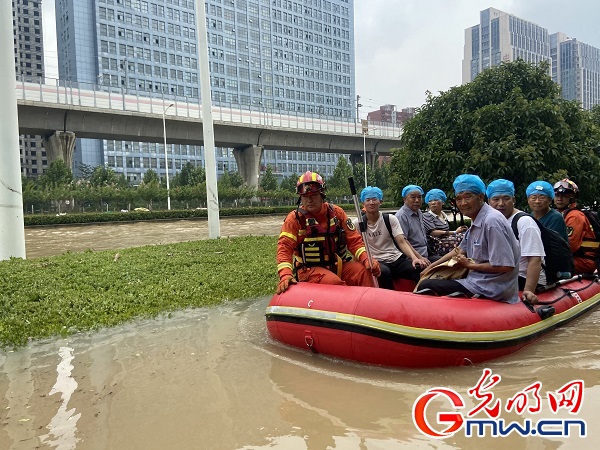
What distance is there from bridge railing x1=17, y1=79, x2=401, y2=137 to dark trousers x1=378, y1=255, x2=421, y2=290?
29415 millimetres

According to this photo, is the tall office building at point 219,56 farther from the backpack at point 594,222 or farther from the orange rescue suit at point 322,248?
the orange rescue suit at point 322,248

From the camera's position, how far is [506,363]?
430 cm

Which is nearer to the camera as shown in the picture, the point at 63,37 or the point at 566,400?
the point at 566,400

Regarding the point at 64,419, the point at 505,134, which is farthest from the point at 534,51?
the point at 64,419

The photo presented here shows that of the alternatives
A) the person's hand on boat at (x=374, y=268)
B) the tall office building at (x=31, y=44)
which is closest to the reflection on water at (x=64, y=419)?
the person's hand on boat at (x=374, y=268)

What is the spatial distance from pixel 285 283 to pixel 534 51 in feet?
163

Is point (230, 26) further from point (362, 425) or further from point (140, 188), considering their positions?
point (362, 425)

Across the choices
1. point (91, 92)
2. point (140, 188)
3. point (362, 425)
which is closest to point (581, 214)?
point (362, 425)

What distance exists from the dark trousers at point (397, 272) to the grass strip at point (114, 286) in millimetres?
2223

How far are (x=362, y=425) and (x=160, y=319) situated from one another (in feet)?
11.7

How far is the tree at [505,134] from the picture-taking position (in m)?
10.2

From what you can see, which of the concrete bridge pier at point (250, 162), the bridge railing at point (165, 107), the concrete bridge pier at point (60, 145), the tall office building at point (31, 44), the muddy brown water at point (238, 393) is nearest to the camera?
the muddy brown water at point (238, 393)

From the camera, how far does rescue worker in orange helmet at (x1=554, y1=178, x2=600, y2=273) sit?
603 cm

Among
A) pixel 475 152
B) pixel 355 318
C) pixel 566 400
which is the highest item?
pixel 475 152
